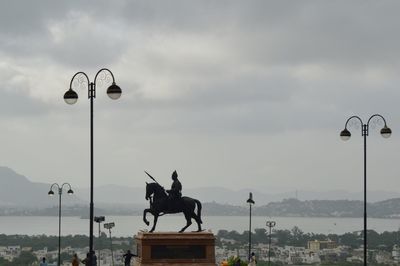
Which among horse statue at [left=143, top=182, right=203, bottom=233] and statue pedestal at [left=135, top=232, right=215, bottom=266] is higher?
horse statue at [left=143, top=182, right=203, bottom=233]

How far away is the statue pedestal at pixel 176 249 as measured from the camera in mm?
27484

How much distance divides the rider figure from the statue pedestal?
1.45 m

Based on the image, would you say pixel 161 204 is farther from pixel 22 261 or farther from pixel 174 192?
pixel 22 261

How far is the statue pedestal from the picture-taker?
2748 cm

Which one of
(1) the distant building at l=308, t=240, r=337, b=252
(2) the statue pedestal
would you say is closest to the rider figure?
(2) the statue pedestal

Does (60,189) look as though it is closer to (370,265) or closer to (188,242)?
(188,242)

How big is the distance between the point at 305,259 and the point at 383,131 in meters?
59.6

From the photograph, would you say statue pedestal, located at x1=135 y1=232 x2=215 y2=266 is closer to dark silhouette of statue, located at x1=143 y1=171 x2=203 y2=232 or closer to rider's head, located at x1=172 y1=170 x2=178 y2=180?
dark silhouette of statue, located at x1=143 y1=171 x2=203 y2=232

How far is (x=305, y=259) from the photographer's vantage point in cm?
8256

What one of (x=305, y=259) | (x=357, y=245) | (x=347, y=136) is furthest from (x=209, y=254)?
(x=357, y=245)

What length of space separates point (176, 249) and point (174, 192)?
229 cm

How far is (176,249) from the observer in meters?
27.6

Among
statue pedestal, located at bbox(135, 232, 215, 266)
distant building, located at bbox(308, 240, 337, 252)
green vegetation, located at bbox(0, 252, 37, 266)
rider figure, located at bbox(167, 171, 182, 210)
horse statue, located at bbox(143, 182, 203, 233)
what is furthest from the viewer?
distant building, located at bbox(308, 240, 337, 252)

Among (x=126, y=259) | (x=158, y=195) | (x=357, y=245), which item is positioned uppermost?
(x=158, y=195)
